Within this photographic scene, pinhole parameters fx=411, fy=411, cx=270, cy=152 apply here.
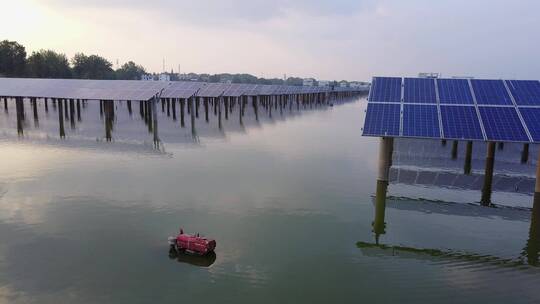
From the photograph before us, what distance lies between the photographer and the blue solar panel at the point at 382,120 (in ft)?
59.2

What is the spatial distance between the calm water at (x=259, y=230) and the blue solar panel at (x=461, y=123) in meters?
2.97

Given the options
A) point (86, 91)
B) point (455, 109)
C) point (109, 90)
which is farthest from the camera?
point (109, 90)

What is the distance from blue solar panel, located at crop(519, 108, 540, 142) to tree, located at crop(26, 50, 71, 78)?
119592 millimetres

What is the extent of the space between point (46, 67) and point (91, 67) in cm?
2251

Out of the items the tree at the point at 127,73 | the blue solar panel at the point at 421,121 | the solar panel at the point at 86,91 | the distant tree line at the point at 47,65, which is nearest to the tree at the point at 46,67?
the distant tree line at the point at 47,65

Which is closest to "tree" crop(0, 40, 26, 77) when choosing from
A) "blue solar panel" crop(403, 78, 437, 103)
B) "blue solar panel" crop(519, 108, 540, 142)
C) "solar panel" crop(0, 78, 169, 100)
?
"solar panel" crop(0, 78, 169, 100)

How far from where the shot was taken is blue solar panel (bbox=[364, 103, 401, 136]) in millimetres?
18047

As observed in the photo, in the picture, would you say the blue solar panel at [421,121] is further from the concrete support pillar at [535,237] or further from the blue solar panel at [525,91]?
the concrete support pillar at [535,237]

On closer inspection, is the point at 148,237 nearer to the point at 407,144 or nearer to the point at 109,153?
the point at 109,153

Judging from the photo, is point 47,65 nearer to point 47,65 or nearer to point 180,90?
point 47,65

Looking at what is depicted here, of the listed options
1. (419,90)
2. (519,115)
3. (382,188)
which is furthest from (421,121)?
(519,115)

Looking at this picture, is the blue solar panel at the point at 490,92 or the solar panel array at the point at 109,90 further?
the solar panel array at the point at 109,90

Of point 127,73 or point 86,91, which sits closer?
point 86,91

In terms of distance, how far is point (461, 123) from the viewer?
18.5m
